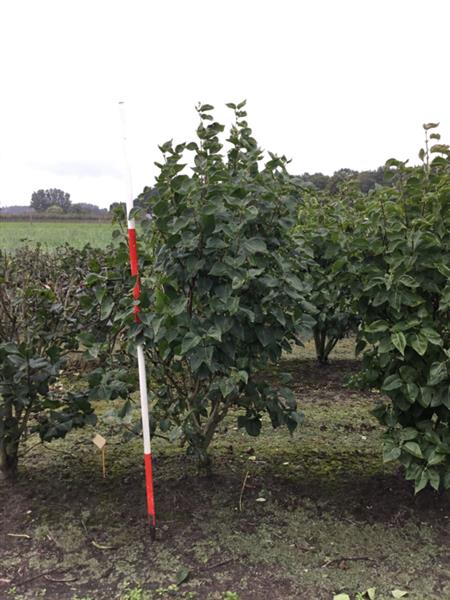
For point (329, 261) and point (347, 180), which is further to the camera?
point (329, 261)

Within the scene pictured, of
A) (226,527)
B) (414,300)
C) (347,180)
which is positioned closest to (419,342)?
(414,300)

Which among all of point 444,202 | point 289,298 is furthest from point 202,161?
point 444,202

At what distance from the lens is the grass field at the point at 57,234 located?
1845cm

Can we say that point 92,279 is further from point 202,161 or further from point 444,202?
point 444,202

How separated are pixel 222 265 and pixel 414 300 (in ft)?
3.04

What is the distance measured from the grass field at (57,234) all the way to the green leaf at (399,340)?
12956 millimetres

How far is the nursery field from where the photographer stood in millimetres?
2381

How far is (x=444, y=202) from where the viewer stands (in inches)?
101

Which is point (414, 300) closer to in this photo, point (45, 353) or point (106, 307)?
point (106, 307)

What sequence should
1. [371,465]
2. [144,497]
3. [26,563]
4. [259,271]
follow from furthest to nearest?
1. [371,465]
2. [144,497]
3. [26,563]
4. [259,271]

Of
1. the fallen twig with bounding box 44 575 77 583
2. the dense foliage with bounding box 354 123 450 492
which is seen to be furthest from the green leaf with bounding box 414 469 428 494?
the fallen twig with bounding box 44 575 77 583

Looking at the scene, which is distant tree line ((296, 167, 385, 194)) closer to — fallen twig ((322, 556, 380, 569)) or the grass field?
fallen twig ((322, 556, 380, 569))

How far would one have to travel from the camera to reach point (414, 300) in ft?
8.31

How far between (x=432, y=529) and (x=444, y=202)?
1.65 m
